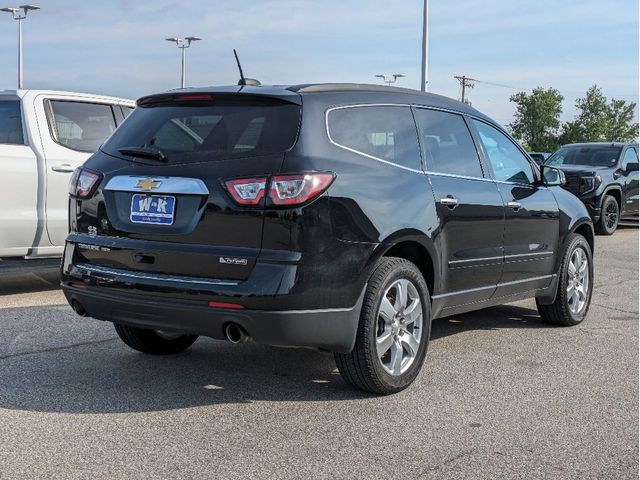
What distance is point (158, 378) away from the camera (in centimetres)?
508

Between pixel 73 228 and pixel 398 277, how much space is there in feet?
6.13

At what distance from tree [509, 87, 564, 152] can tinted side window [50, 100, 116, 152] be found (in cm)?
9769

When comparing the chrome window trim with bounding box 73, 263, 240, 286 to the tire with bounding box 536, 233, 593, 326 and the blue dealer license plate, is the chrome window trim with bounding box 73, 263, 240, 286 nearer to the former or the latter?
the blue dealer license plate

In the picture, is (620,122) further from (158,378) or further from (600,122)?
(158,378)

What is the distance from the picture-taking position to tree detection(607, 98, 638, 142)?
98562 millimetres

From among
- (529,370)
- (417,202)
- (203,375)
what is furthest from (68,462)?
(529,370)

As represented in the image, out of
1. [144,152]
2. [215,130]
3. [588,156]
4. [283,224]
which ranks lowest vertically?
[283,224]

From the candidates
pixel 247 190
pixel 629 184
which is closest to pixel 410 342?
pixel 247 190

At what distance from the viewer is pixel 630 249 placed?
13430 mm

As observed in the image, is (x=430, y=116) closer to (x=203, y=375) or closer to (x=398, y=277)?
(x=398, y=277)

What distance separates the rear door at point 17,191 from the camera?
7.73m

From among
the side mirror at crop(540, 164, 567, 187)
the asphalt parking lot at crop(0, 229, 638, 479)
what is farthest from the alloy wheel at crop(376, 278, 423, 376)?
the side mirror at crop(540, 164, 567, 187)

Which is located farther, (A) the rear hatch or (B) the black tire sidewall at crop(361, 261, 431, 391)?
(B) the black tire sidewall at crop(361, 261, 431, 391)

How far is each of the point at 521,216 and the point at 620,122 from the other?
327 feet
